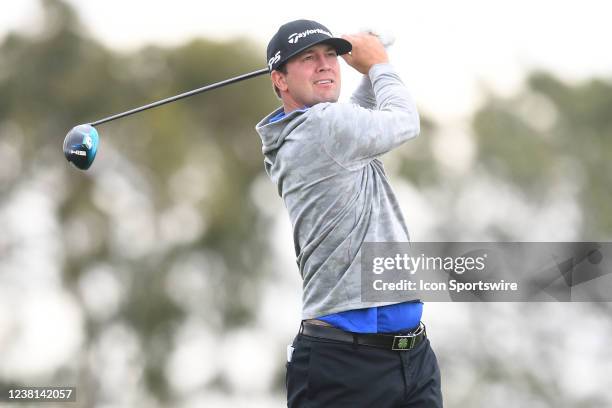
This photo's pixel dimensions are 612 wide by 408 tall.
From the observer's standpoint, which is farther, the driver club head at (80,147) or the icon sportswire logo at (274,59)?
the driver club head at (80,147)

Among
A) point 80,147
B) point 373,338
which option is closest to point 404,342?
point 373,338

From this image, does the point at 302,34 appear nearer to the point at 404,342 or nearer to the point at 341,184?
the point at 341,184

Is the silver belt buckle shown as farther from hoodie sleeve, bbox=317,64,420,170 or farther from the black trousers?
hoodie sleeve, bbox=317,64,420,170

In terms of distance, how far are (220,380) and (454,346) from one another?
15.7ft

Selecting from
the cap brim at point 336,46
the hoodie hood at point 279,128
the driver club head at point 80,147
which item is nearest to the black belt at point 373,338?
the hoodie hood at point 279,128

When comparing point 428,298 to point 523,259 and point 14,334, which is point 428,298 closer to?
point 523,259

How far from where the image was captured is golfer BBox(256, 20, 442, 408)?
4957 millimetres

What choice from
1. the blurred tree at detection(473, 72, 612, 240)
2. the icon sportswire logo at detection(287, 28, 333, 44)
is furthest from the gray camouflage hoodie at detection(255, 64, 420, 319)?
the blurred tree at detection(473, 72, 612, 240)

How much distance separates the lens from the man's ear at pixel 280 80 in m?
5.36

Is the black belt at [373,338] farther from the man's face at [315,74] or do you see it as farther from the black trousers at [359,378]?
the man's face at [315,74]

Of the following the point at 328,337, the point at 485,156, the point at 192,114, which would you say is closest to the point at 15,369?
the point at 192,114

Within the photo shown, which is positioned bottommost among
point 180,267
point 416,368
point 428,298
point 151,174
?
point 416,368

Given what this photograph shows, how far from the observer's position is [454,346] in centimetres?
2194

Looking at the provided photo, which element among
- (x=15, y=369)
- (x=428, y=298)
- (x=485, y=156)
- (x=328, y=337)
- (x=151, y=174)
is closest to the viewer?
(x=328, y=337)
